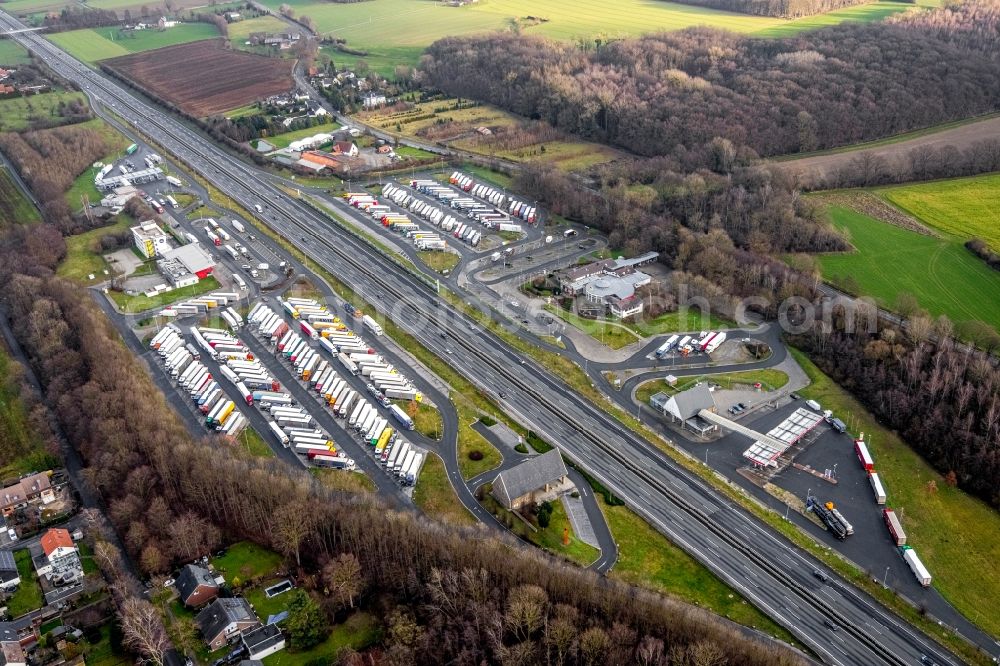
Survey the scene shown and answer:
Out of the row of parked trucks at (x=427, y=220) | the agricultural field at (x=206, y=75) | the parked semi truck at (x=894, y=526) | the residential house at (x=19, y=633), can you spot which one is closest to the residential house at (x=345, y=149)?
the row of parked trucks at (x=427, y=220)

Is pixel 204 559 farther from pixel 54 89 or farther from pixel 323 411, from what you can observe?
pixel 54 89

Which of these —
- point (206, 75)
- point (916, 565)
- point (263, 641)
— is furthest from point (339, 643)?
point (206, 75)

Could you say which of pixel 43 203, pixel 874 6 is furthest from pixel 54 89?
pixel 874 6

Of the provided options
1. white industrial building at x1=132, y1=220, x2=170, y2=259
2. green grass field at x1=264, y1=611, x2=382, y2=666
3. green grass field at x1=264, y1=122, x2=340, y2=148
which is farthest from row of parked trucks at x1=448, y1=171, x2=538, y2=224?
green grass field at x1=264, y1=611, x2=382, y2=666

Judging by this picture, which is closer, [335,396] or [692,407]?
[692,407]

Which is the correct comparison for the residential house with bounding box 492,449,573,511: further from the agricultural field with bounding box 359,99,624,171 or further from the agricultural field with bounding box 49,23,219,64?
the agricultural field with bounding box 49,23,219,64

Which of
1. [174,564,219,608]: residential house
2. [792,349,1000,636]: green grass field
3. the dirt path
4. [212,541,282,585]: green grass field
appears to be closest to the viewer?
[174,564,219,608]: residential house

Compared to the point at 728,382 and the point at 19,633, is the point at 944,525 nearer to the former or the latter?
the point at 728,382

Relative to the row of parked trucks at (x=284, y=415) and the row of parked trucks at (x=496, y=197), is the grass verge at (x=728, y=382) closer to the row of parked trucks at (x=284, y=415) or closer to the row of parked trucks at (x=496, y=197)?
the row of parked trucks at (x=284, y=415)
